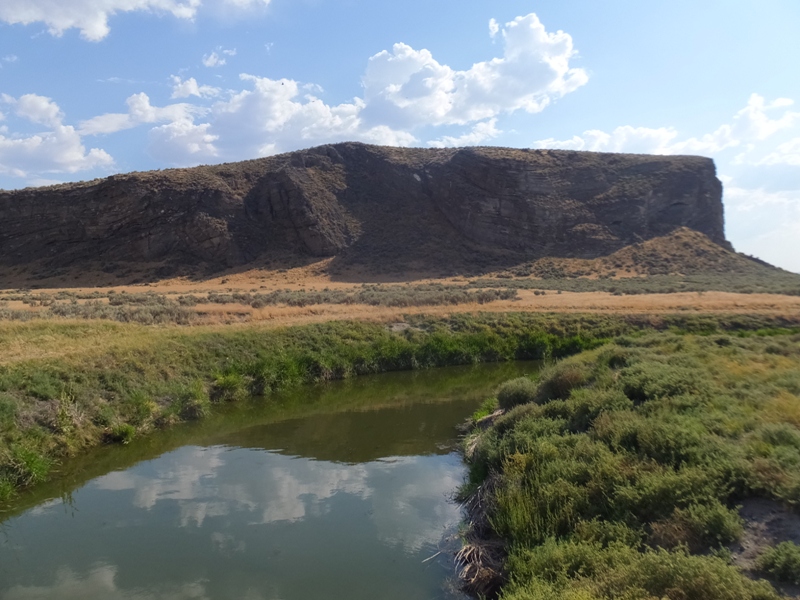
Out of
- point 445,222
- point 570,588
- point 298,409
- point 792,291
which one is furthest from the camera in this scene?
point 445,222

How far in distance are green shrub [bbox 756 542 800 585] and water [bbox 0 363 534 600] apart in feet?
12.3

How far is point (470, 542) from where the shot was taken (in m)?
8.75

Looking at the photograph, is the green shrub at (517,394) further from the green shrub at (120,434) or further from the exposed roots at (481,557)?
the green shrub at (120,434)

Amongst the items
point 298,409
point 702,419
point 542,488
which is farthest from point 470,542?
point 298,409

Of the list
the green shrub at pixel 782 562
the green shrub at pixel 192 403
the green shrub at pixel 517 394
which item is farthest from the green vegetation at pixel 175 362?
the green shrub at pixel 782 562

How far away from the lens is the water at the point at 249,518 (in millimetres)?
8461

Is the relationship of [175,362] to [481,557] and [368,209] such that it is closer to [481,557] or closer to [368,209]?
[481,557]

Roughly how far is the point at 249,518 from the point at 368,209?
6689 centimetres

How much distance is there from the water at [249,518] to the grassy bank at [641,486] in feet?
3.98

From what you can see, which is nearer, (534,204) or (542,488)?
(542,488)

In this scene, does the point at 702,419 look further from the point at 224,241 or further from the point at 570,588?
the point at 224,241

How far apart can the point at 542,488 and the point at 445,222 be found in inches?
2632

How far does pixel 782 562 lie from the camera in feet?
19.1

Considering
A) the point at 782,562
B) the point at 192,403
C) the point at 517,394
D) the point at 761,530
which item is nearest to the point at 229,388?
the point at 192,403
